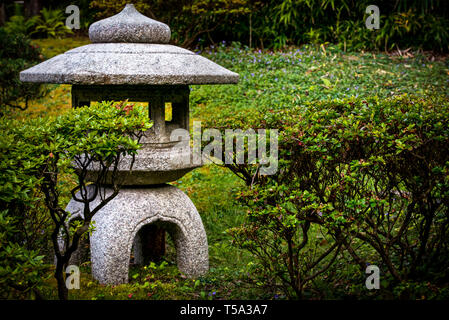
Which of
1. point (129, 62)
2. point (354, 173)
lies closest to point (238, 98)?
point (129, 62)

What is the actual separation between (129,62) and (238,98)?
5.70 m

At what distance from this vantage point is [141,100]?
13.6 ft

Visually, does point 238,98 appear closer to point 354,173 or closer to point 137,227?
point 137,227

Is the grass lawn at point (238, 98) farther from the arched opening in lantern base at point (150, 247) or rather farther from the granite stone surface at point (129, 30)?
the granite stone surface at point (129, 30)

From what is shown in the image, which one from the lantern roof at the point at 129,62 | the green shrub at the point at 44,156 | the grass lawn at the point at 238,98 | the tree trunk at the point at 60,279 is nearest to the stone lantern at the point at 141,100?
the lantern roof at the point at 129,62

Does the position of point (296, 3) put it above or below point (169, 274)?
above

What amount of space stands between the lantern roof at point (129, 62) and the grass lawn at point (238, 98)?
73 centimetres

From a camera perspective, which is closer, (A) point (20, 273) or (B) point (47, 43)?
(A) point (20, 273)

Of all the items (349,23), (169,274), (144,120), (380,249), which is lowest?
(169,274)
